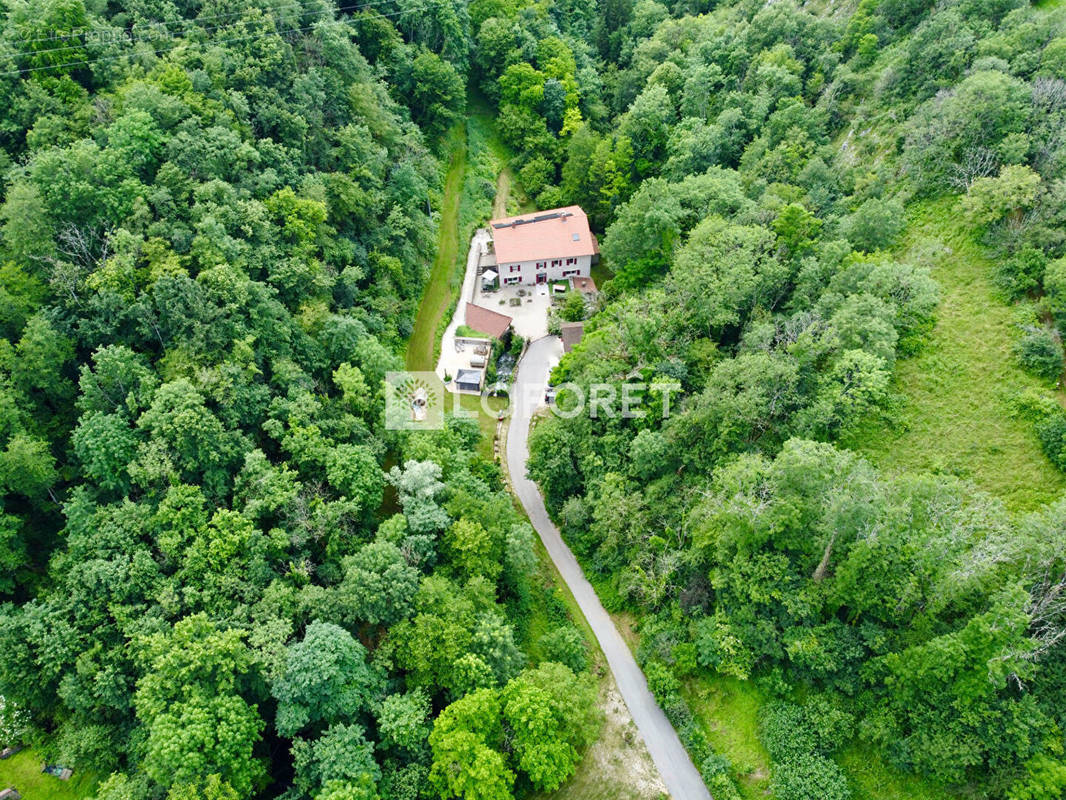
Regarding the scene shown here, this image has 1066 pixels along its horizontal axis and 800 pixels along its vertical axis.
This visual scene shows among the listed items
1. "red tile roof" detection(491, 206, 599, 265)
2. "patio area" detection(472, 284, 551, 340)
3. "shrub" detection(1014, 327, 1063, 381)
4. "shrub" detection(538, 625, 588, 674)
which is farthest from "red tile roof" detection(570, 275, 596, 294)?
"shrub" detection(1014, 327, 1063, 381)

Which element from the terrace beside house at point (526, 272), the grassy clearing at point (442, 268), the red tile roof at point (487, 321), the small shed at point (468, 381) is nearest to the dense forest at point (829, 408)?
the terrace beside house at point (526, 272)

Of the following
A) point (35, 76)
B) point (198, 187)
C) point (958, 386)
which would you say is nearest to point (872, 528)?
point (958, 386)

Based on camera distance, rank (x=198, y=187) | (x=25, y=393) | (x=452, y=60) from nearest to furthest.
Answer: (x=25, y=393), (x=198, y=187), (x=452, y=60)

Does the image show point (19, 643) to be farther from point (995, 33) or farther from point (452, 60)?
point (995, 33)

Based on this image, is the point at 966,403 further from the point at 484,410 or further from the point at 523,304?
the point at 523,304

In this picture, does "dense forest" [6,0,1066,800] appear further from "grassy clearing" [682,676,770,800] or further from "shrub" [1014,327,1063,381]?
"grassy clearing" [682,676,770,800]

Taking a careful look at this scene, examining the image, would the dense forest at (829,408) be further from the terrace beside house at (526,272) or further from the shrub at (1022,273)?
the terrace beside house at (526,272)
